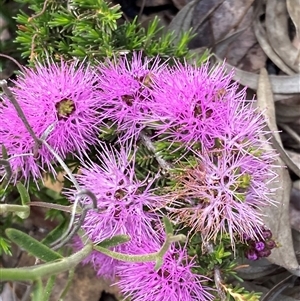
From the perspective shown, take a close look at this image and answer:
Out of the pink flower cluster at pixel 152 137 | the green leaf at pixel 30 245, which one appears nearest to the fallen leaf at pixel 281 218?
the pink flower cluster at pixel 152 137

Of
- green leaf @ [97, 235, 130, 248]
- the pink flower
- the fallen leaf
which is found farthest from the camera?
the fallen leaf

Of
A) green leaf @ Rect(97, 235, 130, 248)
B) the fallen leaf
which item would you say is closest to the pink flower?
green leaf @ Rect(97, 235, 130, 248)

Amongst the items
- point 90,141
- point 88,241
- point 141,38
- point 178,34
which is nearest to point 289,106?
point 178,34

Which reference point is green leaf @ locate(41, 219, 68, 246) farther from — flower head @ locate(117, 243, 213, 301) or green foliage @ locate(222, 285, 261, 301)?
green foliage @ locate(222, 285, 261, 301)

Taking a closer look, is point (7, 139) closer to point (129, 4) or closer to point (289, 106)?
point (129, 4)

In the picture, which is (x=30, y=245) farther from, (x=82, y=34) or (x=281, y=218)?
(x=281, y=218)

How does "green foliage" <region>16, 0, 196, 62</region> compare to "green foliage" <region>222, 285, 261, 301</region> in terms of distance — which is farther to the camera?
"green foliage" <region>16, 0, 196, 62</region>

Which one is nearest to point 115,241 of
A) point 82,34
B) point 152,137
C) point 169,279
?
point 169,279
